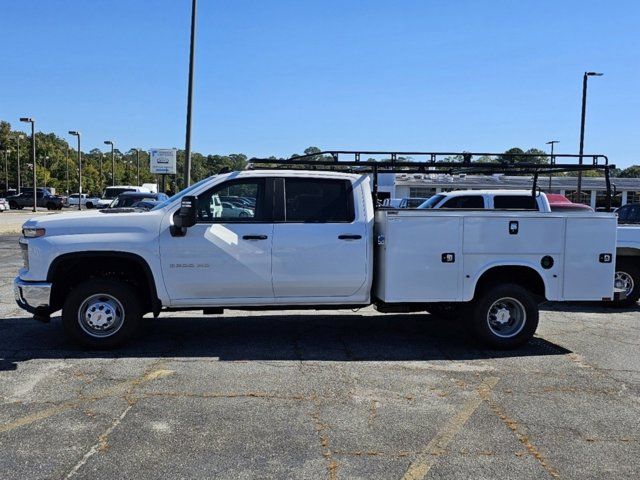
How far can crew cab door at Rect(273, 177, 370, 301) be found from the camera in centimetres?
649

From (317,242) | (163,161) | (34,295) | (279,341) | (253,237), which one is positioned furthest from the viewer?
(163,161)

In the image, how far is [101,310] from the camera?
6.39m

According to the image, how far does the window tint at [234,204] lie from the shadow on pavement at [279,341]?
148cm

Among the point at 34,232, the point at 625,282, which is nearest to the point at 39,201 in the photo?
the point at 34,232

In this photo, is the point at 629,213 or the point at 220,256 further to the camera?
the point at 629,213

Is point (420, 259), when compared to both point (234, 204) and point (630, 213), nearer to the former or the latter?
point (234, 204)

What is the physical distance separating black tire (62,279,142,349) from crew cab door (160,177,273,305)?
47cm

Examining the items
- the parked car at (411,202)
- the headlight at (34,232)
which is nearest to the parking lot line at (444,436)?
the headlight at (34,232)

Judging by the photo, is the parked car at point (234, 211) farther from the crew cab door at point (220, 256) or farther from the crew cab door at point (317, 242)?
the crew cab door at point (317, 242)

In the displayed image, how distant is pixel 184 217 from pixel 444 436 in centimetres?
336

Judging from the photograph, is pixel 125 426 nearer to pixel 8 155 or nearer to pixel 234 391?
pixel 234 391

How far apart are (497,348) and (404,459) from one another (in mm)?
3179

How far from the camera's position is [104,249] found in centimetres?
621

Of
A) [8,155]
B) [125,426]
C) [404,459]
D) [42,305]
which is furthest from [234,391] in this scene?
[8,155]
